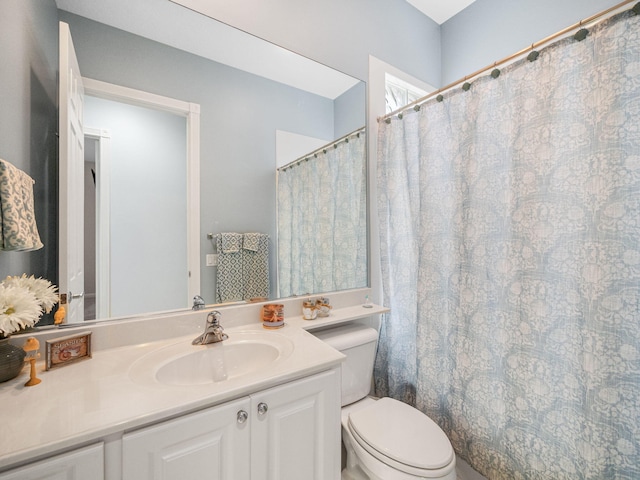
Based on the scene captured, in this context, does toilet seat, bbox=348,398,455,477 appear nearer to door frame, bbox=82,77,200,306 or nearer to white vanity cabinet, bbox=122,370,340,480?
white vanity cabinet, bbox=122,370,340,480

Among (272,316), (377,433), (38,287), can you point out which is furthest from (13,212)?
(377,433)

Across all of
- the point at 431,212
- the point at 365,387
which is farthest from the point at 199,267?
the point at 431,212

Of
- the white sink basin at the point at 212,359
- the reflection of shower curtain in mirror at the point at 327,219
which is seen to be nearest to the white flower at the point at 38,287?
the white sink basin at the point at 212,359

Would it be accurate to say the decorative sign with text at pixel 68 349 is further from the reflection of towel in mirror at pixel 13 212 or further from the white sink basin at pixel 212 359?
the reflection of towel in mirror at pixel 13 212

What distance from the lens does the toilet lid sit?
39.6 inches

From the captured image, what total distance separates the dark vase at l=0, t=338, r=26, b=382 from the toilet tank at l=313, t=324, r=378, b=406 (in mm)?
1054

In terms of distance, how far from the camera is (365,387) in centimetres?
147

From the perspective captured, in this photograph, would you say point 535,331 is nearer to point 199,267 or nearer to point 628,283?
point 628,283

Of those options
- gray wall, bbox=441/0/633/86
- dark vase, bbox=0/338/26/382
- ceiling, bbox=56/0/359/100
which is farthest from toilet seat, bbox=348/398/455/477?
gray wall, bbox=441/0/633/86

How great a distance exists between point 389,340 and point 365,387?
35 cm

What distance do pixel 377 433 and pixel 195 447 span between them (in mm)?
745

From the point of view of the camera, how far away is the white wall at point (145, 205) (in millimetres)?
1052

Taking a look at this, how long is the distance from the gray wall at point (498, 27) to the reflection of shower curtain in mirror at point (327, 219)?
1076mm

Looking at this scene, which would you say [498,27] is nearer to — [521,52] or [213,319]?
[521,52]
